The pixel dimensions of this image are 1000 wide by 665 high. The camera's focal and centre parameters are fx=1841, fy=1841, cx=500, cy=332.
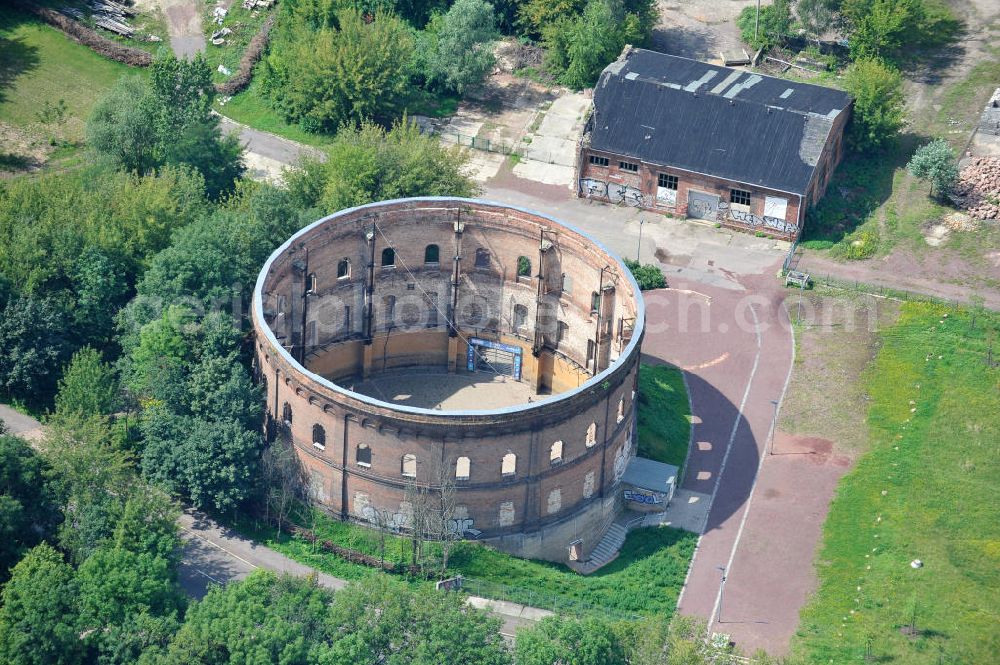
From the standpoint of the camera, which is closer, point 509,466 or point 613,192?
point 509,466

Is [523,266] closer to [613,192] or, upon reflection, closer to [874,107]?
[613,192]

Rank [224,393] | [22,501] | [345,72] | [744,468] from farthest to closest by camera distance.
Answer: [345,72] → [744,468] → [224,393] → [22,501]

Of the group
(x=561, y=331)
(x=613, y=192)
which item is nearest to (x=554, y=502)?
(x=561, y=331)

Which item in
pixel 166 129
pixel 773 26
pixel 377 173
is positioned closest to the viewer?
pixel 377 173

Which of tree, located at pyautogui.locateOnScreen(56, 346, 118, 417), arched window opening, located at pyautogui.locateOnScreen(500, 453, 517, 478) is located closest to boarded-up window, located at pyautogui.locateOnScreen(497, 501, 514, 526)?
arched window opening, located at pyautogui.locateOnScreen(500, 453, 517, 478)

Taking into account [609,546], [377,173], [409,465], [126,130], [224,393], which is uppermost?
[126,130]

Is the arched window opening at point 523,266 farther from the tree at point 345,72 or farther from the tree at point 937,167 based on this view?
the tree at point 937,167

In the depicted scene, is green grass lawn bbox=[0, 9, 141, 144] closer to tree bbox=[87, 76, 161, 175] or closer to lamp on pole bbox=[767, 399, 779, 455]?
tree bbox=[87, 76, 161, 175]
